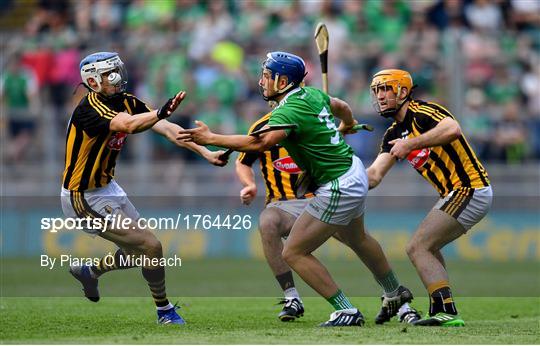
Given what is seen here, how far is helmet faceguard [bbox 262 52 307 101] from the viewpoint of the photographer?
9883mm

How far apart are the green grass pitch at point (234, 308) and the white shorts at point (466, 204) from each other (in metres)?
0.92

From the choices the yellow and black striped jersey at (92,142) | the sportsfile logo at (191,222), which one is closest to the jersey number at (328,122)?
the yellow and black striped jersey at (92,142)

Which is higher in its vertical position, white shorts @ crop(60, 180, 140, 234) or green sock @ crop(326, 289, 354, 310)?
white shorts @ crop(60, 180, 140, 234)

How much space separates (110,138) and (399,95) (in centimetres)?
255

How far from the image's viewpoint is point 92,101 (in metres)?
10.3

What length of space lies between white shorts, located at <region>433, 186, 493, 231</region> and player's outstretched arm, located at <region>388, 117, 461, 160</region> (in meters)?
0.59

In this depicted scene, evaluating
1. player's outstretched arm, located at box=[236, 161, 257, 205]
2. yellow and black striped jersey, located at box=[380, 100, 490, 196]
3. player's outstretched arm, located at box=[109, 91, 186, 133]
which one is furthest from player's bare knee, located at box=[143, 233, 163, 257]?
yellow and black striped jersey, located at box=[380, 100, 490, 196]

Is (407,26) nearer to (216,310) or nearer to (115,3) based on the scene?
(115,3)

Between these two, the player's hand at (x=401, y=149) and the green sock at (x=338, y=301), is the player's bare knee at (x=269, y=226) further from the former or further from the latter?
the player's hand at (x=401, y=149)

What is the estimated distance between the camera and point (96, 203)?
417 inches

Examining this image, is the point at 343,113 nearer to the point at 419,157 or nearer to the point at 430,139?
the point at 419,157

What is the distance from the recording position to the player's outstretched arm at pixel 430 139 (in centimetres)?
985

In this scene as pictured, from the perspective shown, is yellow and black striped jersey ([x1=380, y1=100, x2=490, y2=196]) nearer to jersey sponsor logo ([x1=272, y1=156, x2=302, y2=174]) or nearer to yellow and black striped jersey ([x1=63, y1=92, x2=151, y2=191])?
jersey sponsor logo ([x1=272, y1=156, x2=302, y2=174])

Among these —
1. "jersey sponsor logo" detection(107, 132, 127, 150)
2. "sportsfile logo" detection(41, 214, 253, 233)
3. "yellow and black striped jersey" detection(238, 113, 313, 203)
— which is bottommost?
"sportsfile logo" detection(41, 214, 253, 233)
